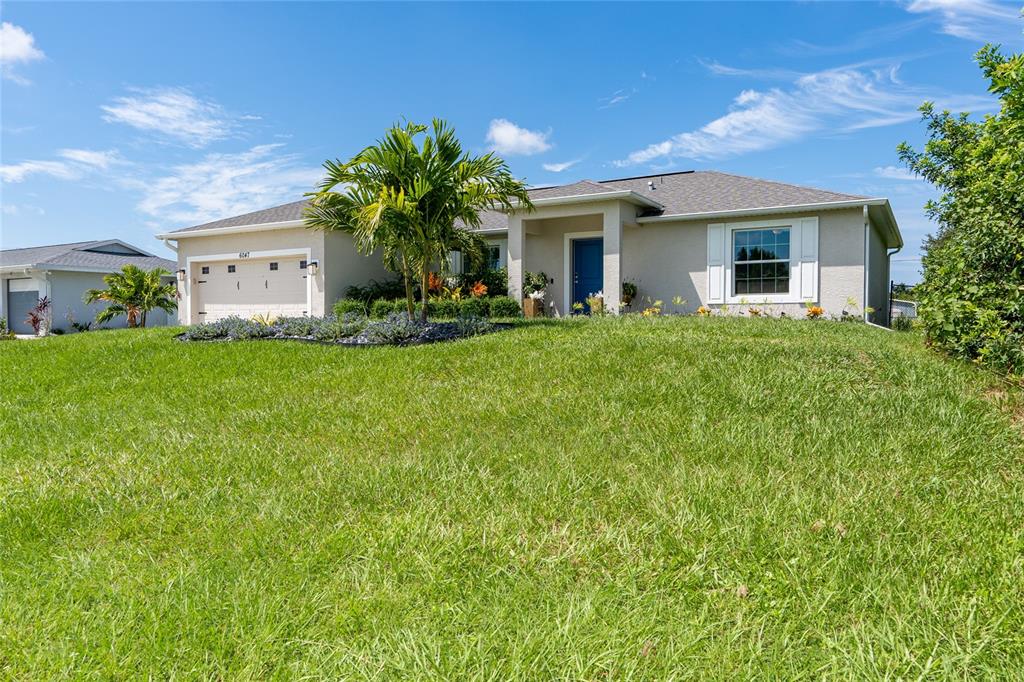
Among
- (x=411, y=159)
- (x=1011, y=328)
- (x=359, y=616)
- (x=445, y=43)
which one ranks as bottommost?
(x=359, y=616)

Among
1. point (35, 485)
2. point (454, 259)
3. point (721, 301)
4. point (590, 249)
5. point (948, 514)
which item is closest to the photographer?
point (948, 514)

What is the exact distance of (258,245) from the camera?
17234 millimetres

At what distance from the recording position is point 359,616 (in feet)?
7.54

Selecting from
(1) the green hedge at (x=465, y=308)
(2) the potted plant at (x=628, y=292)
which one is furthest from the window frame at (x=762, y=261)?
(1) the green hedge at (x=465, y=308)

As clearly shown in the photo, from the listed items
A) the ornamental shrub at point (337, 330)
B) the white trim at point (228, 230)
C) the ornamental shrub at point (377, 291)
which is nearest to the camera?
the ornamental shrub at point (337, 330)

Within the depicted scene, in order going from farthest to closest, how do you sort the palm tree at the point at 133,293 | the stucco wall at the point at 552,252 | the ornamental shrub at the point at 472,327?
1. the palm tree at the point at 133,293
2. the stucco wall at the point at 552,252
3. the ornamental shrub at the point at 472,327

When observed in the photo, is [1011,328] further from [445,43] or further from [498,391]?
[445,43]

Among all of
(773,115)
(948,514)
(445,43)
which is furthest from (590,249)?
(948,514)

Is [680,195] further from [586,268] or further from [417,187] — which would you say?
[417,187]

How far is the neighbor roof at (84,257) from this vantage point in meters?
22.5

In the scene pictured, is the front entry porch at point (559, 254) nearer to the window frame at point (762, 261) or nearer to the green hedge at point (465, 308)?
the green hedge at point (465, 308)

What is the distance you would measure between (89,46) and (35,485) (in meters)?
9.30

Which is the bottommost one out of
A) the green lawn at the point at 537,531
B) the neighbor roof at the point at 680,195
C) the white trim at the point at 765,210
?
the green lawn at the point at 537,531

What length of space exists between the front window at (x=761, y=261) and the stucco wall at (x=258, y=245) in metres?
11.0
